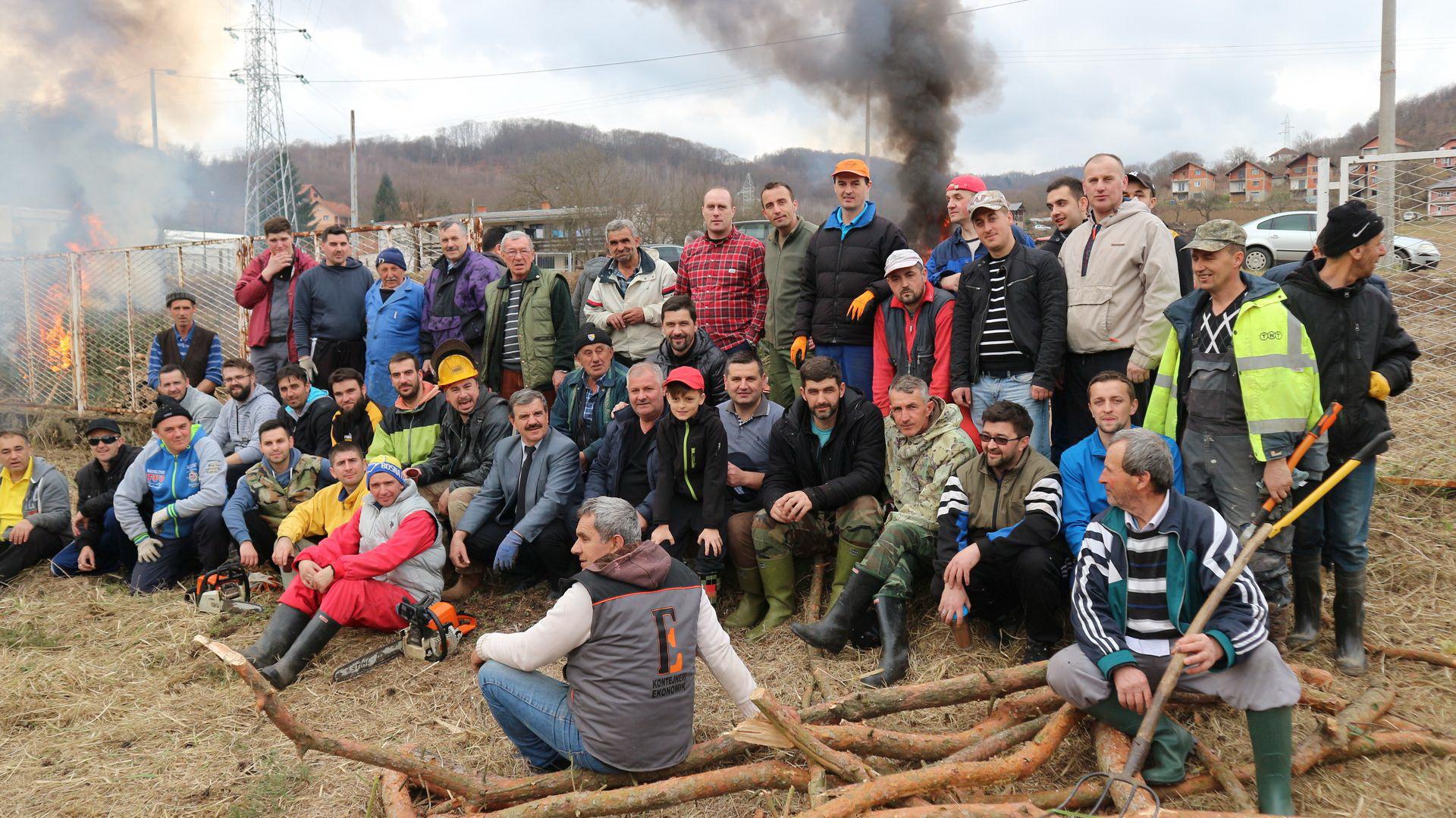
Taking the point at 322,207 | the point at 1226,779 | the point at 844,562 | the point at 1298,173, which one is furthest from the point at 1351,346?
the point at 322,207

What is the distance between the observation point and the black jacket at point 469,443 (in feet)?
21.2

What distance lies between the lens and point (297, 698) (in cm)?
495

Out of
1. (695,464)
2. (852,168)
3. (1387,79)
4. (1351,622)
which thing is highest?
(1387,79)

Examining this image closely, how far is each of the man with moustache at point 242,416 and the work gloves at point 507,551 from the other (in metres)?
2.89

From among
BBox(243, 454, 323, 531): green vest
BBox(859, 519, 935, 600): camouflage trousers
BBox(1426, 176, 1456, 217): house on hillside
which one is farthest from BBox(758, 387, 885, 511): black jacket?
BBox(1426, 176, 1456, 217): house on hillside

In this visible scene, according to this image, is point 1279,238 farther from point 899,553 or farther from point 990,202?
point 899,553

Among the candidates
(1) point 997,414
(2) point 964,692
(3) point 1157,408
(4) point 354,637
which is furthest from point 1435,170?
(4) point 354,637

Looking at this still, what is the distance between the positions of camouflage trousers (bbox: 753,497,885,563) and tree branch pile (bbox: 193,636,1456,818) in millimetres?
1411

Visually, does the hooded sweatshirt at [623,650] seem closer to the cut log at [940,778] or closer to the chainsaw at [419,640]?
the cut log at [940,778]

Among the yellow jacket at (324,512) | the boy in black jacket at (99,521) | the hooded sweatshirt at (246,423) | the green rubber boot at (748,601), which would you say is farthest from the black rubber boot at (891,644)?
the boy in black jacket at (99,521)

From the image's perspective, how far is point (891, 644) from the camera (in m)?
4.62

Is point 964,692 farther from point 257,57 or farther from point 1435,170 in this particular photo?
point 257,57

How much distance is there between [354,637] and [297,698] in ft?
2.58

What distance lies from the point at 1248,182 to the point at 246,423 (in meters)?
34.4
